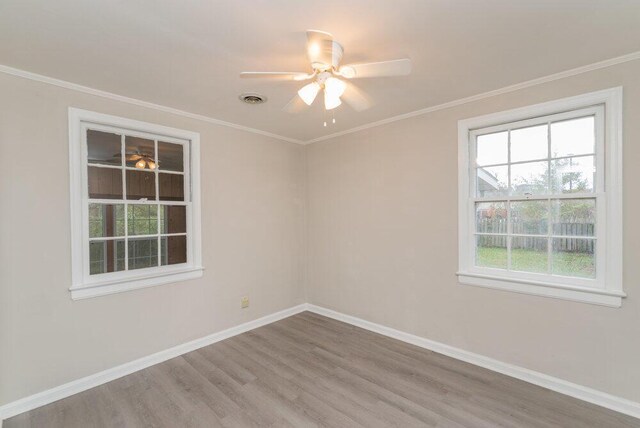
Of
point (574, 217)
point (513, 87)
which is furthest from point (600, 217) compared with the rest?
point (513, 87)

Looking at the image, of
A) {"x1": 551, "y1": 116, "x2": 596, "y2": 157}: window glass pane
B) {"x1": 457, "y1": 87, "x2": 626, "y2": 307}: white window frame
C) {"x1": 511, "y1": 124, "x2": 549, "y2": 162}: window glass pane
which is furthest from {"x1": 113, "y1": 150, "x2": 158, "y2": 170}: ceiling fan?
{"x1": 551, "y1": 116, "x2": 596, "y2": 157}: window glass pane

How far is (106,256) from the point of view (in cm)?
265

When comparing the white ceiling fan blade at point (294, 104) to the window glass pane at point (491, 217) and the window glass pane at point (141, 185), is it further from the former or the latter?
the window glass pane at point (491, 217)

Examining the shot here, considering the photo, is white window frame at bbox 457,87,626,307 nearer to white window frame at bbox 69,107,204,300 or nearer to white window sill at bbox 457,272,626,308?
white window sill at bbox 457,272,626,308

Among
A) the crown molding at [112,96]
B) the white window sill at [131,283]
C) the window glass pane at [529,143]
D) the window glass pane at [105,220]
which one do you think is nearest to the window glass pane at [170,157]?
the crown molding at [112,96]

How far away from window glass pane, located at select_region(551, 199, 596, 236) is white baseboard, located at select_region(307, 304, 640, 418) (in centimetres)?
116

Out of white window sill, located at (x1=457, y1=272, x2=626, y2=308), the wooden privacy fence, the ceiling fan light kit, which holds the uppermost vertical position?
the ceiling fan light kit

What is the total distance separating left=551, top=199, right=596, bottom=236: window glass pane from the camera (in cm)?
229

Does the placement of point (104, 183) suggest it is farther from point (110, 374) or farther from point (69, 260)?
point (110, 374)

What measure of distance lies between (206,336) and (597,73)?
163 inches

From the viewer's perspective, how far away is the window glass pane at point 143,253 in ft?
9.20

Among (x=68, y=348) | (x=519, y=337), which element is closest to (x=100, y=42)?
(x=68, y=348)

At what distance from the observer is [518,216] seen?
8.62ft

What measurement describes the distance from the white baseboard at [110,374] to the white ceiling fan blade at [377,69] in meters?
2.95
